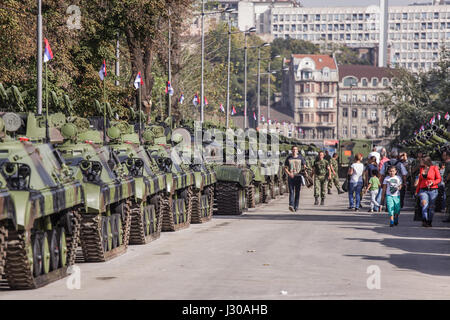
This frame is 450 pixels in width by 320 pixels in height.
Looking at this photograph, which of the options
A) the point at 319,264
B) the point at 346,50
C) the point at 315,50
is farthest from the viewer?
the point at 346,50

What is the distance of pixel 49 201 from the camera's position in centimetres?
1270

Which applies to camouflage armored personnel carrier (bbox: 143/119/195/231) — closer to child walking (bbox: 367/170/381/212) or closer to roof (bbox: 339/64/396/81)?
child walking (bbox: 367/170/381/212)

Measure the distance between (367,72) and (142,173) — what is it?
151 metres

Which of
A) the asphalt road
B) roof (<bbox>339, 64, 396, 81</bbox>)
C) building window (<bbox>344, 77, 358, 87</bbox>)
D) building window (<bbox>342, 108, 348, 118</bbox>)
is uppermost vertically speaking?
roof (<bbox>339, 64, 396, 81</bbox>)

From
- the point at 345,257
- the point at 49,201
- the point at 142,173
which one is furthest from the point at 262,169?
the point at 49,201

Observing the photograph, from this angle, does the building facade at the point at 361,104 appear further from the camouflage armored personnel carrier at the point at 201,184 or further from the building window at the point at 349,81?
the camouflage armored personnel carrier at the point at 201,184

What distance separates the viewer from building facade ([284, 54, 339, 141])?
162 m

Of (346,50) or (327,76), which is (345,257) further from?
(346,50)

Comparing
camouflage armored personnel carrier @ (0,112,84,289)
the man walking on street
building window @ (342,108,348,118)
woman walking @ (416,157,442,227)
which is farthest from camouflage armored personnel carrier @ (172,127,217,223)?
building window @ (342,108,348,118)

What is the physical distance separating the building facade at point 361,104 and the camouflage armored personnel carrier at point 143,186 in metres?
144

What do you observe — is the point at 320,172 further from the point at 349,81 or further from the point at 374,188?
the point at 349,81

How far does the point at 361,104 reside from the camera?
542ft

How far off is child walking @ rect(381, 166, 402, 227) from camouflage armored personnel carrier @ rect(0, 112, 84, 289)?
9787 mm

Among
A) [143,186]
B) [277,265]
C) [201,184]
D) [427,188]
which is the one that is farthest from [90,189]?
[427,188]
